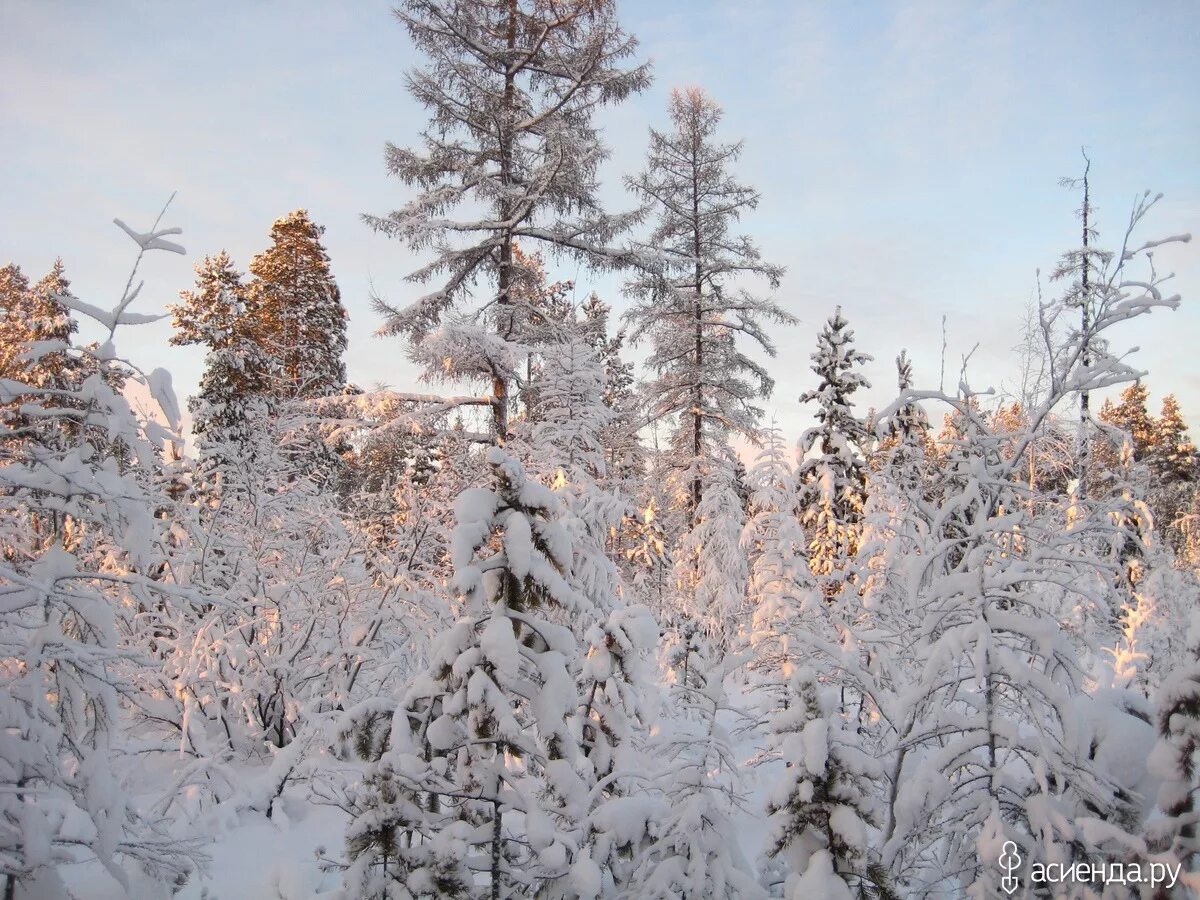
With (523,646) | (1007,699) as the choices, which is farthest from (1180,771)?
(523,646)

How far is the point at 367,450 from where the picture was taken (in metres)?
10.6

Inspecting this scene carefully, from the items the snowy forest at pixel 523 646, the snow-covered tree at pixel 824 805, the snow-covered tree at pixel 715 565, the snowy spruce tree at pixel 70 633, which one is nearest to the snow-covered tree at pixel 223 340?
the snowy forest at pixel 523 646

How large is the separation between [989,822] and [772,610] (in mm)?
7104

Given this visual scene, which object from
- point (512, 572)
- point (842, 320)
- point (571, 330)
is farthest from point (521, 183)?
point (512, 572)

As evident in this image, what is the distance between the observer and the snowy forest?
2.67 m

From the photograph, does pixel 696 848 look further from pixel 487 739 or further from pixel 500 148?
pixel 500 148

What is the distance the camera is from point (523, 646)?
3.09m

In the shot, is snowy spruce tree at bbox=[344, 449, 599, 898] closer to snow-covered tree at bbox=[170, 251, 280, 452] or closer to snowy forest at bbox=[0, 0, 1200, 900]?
snowy forest at bbox=[0, 0, 1200, 900]

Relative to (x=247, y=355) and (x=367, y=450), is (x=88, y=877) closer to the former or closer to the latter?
(x=367, y=450)

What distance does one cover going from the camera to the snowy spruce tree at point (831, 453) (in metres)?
13.5

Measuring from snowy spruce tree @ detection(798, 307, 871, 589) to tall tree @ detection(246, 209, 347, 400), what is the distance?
15.1 m

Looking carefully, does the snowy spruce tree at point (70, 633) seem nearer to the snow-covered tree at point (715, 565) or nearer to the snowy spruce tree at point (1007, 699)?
the snowy spruce tree at point (1007, 699)

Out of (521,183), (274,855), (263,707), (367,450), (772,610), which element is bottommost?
(274,855)

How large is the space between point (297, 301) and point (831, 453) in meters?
18.1
